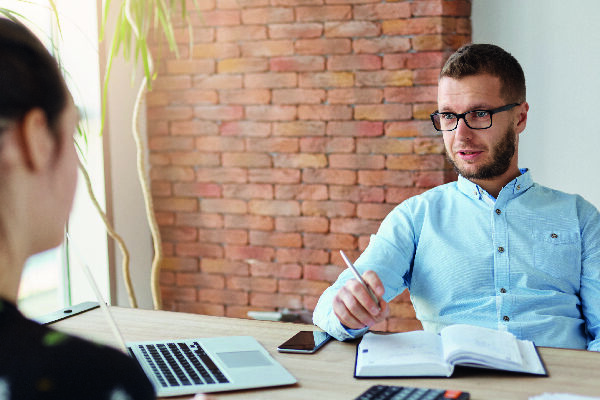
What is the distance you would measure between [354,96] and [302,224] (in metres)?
0.71

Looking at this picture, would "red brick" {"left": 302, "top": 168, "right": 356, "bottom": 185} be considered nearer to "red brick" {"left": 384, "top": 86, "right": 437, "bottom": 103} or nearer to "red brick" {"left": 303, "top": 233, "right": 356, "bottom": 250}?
"red brick" {"left": 303, "top": 233, "right": 356, "bottom": 250}

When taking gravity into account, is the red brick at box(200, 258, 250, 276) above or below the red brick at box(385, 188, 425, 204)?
below

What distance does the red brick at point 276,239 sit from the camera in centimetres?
324

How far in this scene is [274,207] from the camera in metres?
3.26

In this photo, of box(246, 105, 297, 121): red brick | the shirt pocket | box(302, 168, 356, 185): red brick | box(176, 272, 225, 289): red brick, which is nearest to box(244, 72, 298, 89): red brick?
box(246, 105, 297, 121): red brick

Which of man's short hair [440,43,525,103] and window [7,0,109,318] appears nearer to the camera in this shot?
man's short hair [440,43,525,103]

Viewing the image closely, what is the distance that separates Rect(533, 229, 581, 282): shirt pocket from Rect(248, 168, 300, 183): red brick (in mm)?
1636

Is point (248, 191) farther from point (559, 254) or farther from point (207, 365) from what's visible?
point (207, 365)

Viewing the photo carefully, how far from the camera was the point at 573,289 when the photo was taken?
171cm

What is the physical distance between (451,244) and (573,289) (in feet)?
1.15

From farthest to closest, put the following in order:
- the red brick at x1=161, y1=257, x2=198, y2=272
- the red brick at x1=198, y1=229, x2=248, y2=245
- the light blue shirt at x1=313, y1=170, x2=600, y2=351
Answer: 1. the red brick at x1=161, y1=257, x2=198, y2=272
2. the red brick at x1=198, y1=229, x2=248, y2=245
3. the light blue shirt at x1=313, y1=170, x2=600, y2=351

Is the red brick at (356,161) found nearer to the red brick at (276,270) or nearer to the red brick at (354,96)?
the red brick at (354,96)

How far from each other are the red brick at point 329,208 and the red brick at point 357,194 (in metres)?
0.03

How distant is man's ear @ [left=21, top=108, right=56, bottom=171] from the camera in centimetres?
40
